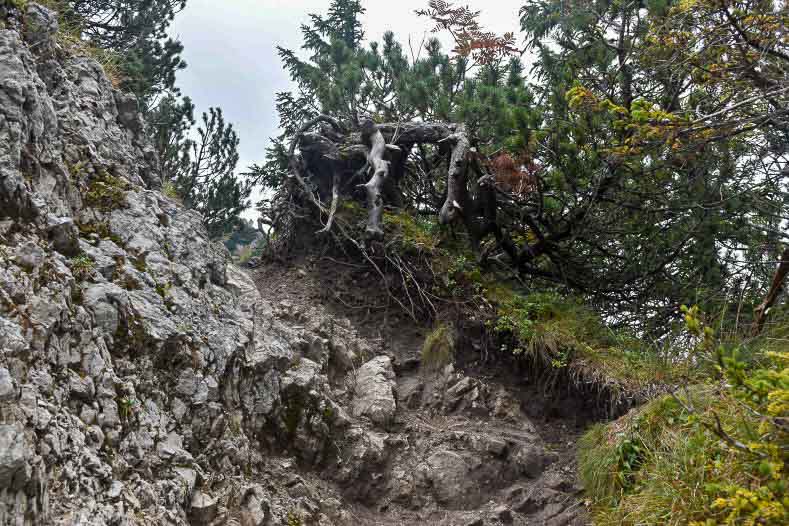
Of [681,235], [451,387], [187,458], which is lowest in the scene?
[187,458]

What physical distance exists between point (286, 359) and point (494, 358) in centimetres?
233

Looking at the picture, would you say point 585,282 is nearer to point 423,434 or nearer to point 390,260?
point 390,260

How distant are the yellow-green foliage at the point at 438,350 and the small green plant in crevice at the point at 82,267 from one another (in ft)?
11.1

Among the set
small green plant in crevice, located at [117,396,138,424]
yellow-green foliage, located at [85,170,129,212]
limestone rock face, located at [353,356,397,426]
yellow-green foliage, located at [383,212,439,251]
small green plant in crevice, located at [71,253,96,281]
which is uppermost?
yellow-green foliage, located at [383,212,439,251]

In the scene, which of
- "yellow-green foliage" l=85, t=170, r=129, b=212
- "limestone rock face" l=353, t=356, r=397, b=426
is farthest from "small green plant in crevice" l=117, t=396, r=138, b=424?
"limestone rock face" l=353, t=356, r=397, b=426

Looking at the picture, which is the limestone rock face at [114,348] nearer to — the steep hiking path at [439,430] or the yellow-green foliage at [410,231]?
the steep hiking path at [439,430]

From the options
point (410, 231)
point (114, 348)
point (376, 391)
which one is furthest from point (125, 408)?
point (410, 231)

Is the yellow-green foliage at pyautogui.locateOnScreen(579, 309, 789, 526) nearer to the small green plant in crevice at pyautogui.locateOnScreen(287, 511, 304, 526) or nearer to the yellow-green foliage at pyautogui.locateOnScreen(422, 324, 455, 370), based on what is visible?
the yellow-green foliage at pyautogui.locateOnScreen(422, 324, 455, 370)

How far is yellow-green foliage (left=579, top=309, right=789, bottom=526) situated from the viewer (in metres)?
2.19

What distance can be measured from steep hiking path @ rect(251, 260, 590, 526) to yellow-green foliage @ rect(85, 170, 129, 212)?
7.14 ft

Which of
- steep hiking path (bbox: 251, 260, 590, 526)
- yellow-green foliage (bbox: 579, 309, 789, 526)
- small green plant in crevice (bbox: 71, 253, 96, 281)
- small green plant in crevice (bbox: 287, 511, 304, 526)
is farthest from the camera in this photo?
steep hiking path (bbox: 251, 260, 590, 526)

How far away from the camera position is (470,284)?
627 centimetres

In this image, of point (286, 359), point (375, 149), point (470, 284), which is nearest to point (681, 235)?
point (470, 284)

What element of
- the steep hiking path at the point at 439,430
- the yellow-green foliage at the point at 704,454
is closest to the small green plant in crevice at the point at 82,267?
the steep hiking path at the point at 439,430
